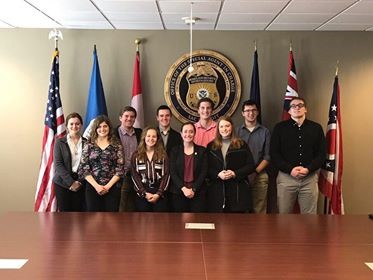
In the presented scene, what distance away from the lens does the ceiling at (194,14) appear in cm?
374

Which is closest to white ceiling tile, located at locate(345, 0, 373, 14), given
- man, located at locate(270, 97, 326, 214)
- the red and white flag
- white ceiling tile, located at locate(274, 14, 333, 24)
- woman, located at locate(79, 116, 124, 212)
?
white ceiling tile, located at locate(274, 14, 333, 24)

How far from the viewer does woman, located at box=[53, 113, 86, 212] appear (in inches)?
153

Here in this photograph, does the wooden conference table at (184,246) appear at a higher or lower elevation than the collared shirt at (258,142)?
lower

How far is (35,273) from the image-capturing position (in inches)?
69.5

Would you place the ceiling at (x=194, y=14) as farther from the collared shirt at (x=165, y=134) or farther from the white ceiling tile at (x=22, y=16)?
the collared shirt at (x=165, y=134)

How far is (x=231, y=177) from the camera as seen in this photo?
371 centimetres

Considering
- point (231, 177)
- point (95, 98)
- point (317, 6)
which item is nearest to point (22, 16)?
point (95, 98)

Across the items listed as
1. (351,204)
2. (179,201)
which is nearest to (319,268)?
(179,201)

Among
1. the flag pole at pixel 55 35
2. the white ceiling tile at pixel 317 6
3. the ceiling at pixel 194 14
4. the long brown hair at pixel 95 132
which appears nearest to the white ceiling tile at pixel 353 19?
the ceiling at pixel 194 14

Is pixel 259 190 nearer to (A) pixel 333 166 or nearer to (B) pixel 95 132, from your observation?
(A) pixel 333 166

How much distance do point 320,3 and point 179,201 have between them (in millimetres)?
2141

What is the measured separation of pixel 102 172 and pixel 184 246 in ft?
5.83

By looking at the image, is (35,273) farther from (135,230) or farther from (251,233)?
(251,233)

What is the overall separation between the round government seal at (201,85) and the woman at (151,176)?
1.18m
